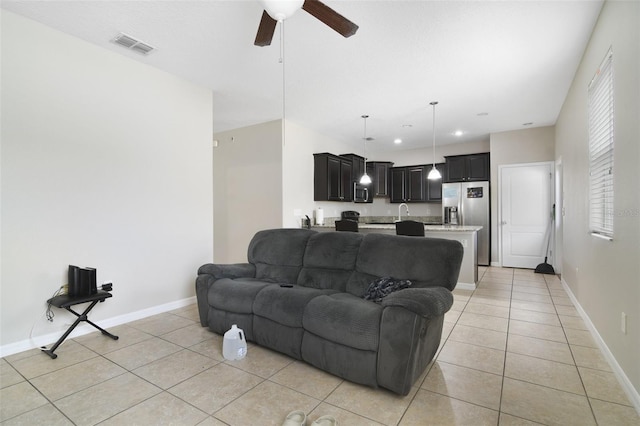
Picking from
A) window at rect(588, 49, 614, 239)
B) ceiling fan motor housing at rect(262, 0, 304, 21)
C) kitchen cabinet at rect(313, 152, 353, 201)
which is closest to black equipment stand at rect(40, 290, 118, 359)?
ceiling fan motor housing at rect(262, 0, 304, 21)

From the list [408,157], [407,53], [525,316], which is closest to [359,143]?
[408,157]

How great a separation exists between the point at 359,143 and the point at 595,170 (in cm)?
512

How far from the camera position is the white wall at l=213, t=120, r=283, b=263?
5551mm

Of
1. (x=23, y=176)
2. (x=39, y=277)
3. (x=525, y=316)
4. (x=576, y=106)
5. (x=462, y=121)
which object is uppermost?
(x=462, y=121)

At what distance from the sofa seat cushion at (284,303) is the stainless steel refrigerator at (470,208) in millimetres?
4952

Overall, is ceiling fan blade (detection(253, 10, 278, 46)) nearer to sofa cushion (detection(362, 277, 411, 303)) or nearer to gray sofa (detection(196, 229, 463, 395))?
gray sofa (detection(196, 229, 463, 395))

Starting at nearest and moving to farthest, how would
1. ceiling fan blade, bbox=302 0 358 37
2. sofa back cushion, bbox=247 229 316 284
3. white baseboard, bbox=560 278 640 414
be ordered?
white baseboard, bbox=560 278 640 414 → ceiling fan blade, bbox=302 0 358 37 → sofa back cushion, bbox=247 229 316 284

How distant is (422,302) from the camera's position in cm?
190

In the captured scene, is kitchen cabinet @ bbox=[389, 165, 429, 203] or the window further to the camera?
kitchen cabinet @ bbox=[389, 165, 429, 203]

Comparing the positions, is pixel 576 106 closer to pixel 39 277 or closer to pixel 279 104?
pixel 279 104

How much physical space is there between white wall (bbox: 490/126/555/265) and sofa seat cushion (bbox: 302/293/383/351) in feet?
17.4

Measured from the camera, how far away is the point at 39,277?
8.98 ft

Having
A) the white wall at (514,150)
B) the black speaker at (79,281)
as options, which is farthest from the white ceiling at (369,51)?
the black speaker at (79,281)

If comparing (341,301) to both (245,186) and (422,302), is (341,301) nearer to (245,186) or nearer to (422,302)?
(422,302)
